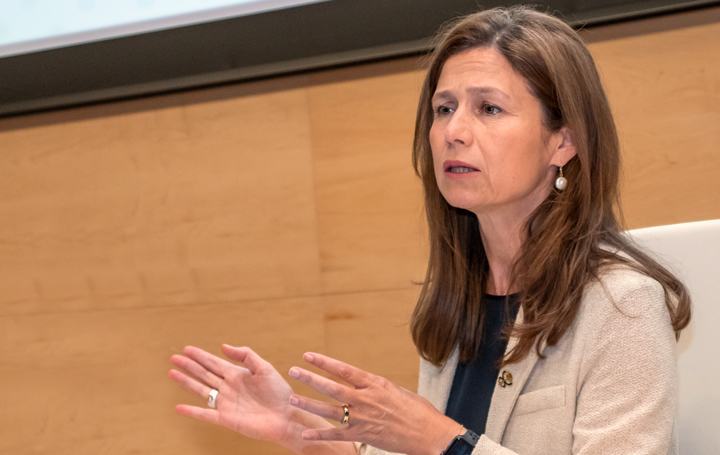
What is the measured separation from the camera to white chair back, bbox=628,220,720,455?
0.99m

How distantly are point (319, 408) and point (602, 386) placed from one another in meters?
0.39

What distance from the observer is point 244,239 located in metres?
1.78

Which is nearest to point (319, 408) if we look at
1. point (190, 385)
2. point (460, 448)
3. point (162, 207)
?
point (460, 448)

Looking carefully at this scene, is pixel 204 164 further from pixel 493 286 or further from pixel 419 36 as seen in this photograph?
pixel 493 286

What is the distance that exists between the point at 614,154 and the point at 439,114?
0.30m

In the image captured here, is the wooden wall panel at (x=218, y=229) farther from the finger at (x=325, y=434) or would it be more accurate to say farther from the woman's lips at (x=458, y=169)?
the finger at (x=325, y=434)

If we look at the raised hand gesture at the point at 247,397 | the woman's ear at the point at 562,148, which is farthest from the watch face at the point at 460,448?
the woman's ear at the point at 562,148

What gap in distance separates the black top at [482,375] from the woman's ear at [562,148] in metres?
0.25

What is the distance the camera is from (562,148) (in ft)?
3.54

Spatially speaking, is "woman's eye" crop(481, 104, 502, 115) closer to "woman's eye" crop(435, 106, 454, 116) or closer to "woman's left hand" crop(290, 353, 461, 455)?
"woman's eye" crop(435, 106, 454, 116)

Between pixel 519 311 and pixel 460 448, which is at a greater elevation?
pixel 519 311

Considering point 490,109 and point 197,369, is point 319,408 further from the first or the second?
point 490,109

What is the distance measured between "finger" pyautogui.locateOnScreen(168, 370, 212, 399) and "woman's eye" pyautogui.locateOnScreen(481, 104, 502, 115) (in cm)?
64

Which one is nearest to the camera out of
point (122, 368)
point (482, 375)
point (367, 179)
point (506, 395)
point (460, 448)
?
point (460, 448)
